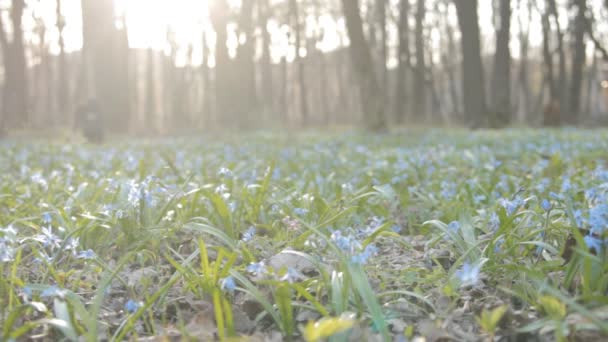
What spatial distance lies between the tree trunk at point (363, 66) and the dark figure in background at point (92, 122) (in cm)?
584

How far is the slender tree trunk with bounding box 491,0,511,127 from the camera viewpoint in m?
15.9

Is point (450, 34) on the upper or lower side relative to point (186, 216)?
upper

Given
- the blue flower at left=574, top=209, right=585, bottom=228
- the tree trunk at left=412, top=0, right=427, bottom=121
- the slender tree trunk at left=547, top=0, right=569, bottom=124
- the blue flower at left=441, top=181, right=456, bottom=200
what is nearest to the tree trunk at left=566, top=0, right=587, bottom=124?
the slender tree trunk at left=547, top=0, right=569, bottom=124

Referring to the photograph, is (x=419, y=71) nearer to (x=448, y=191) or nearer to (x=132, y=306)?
(x=448, y=191)

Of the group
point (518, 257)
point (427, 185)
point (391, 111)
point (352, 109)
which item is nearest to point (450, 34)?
point (391, 111)

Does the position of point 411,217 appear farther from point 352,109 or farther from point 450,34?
point 352,109

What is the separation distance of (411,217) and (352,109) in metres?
35.8

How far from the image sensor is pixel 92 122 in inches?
485

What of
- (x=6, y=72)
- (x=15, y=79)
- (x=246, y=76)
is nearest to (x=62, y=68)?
(x=6, y=72)

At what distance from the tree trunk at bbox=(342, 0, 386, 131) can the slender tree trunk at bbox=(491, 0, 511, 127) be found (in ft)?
12.4

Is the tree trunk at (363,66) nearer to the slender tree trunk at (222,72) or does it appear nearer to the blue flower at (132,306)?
the slender tree trunk at (222,72)

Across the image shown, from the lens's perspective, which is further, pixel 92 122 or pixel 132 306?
pixel 92 122

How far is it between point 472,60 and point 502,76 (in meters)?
→ 1.03

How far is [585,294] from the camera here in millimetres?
1782
